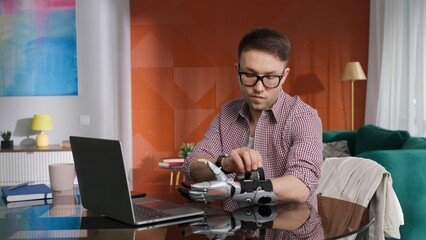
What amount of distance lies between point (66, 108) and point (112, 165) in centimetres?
449

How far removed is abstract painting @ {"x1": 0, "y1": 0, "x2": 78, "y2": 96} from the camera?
18.9 ft

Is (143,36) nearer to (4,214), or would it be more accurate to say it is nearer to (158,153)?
(158,153)

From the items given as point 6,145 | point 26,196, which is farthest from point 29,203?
point 6,145

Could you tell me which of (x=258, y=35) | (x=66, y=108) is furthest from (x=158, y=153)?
(x=258, y=35)

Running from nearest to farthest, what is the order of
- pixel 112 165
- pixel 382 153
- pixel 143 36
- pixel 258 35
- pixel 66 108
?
1. pixel 112 165
2. pixel 258 35
3. pixel 382 153
4. pixel 66 108
5. pixel 143 36

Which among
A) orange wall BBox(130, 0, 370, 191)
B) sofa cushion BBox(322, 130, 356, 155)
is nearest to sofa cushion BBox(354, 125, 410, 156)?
sofa cushion BBox(322, 130, 356, 155)

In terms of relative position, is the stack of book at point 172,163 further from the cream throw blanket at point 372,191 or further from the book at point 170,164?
the cream throw blanket at point 372,191

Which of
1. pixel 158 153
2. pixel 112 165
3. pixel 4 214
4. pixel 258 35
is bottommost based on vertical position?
pixel 158 153

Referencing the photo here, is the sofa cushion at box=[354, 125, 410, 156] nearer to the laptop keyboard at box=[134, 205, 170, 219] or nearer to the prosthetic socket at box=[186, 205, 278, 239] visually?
the prosthetic socket at box=[186, 205, 278, 239]

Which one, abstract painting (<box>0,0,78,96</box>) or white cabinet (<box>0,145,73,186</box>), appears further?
abstract painting (<box>0,0,78,96</box>)

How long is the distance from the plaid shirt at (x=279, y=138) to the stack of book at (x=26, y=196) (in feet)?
1.59

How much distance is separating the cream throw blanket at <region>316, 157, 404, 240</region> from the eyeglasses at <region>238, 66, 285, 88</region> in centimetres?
56

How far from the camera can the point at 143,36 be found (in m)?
6.51

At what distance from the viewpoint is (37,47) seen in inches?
228
